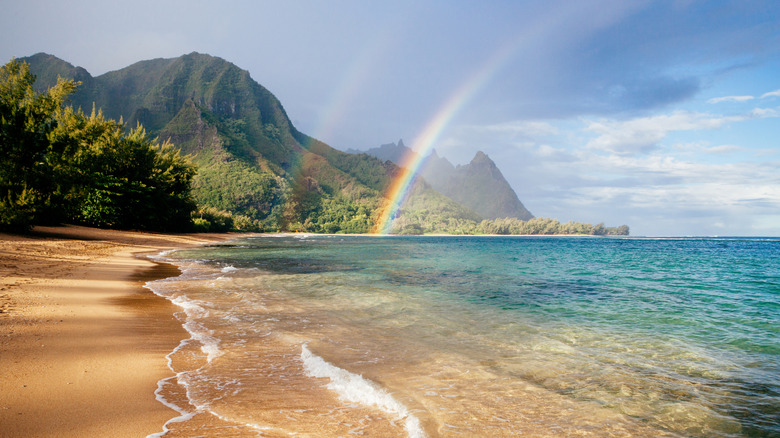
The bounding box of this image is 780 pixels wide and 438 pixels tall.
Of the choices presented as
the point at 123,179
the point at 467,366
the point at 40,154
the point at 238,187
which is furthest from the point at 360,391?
the point at 238,187

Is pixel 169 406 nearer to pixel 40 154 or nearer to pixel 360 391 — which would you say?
pixel 360 391

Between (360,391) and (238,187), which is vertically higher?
(238,187)

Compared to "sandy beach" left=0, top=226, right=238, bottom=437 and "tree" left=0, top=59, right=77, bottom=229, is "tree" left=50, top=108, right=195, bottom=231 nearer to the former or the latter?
"tree" left=0, top=59, right=77, bottom=229

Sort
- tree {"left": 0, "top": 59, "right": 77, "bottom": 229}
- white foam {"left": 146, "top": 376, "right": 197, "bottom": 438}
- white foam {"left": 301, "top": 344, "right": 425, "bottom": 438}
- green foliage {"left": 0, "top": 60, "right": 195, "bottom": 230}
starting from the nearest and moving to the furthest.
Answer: white foam {"left": 146, "top": 376, "right": 197, "bottom": 438}, white foam {"left": 301, "top": 344, "right": 425, "bottom": 438}, tree {"left": 0, "top": 59, "right": 77, "bottom": 229}, green foliage {"left": 0, "top": 60, "right": 195, "bottom": 230}

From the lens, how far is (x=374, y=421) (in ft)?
14.2

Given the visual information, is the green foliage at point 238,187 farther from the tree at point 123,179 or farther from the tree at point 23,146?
the tree at point 23,146

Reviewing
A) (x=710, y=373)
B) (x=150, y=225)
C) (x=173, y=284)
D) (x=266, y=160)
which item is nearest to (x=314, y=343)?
(x=710, y=373)

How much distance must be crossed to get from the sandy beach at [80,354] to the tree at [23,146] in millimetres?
13951

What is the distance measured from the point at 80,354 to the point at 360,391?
4.50 meters

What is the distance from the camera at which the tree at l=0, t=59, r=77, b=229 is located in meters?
23.2

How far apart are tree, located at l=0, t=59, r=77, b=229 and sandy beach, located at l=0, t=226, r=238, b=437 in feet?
45.8

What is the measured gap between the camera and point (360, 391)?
5.14 meters

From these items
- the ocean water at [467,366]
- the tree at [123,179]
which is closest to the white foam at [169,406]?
the ocean water at [467,366]

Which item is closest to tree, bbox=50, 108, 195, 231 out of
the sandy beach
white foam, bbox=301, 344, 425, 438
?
the sandy beach
